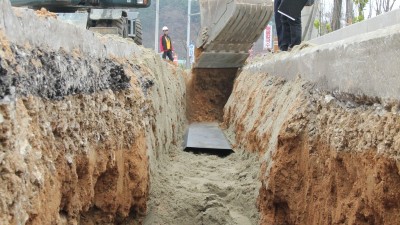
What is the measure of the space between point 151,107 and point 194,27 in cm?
5166

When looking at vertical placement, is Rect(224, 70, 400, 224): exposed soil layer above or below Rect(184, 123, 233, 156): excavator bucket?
above

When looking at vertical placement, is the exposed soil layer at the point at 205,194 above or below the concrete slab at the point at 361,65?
below

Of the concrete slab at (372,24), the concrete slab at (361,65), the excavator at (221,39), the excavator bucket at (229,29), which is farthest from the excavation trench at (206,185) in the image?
the excavator bucket at (229,29)

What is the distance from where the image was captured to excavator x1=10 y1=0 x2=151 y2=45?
35.8ft

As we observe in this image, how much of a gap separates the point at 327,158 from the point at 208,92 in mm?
8800

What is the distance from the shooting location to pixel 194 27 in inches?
2232

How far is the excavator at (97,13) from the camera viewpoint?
10.9 metres

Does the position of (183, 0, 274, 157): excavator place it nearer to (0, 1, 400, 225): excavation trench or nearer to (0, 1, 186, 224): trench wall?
(0, 1, 400, 225): excavation trench

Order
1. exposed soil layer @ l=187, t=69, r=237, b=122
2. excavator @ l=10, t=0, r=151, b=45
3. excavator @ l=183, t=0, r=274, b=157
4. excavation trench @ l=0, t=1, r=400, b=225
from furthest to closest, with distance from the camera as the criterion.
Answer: exposed soil layer @ l=187, t=69, r=237, b=122 → excavator @ l=10, t=0, r=151, b=45 → excavator @ l=183, t=0, r=274, b=157 → excavation trench @ l=0, t=1, r=400, b=225

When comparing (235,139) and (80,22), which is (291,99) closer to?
(235,139)

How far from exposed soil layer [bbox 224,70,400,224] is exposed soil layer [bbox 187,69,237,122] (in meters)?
6.22

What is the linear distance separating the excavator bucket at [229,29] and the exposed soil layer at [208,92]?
15.0 inches

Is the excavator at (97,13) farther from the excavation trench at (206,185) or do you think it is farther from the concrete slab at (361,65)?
the concrete slab at (361,65)

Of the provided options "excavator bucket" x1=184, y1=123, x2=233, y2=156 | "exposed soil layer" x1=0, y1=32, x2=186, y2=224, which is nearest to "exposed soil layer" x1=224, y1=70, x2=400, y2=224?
"exposed soil layer" x1=0, y1=32, x2=186, y2=224
